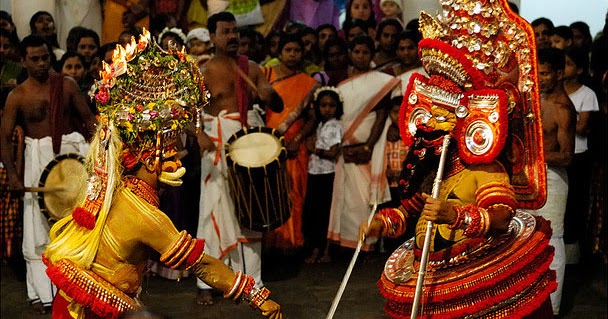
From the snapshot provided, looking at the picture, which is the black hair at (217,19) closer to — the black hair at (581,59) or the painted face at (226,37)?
the painted face at (226,37)

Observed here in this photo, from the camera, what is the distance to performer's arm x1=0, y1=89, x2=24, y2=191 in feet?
24.6

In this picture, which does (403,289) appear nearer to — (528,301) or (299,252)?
(528,301)

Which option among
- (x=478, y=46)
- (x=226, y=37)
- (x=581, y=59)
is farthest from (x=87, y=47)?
(x=478, y=46)

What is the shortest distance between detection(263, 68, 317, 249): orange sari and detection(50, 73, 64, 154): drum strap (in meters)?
1.97

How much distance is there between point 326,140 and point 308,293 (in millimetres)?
1572

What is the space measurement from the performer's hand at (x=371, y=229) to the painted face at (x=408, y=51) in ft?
13.5

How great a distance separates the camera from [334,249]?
9.18 m

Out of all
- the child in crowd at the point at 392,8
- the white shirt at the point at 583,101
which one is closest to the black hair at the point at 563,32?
the white shirt at the point at 583,101

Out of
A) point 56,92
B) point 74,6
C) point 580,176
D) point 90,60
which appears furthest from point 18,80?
point 580,176

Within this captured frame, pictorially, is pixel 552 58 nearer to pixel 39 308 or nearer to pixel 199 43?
pixel 199 43

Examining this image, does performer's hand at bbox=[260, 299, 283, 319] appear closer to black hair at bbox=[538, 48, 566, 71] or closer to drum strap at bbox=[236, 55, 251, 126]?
black hair at bbox=[538, 48, 566, 71]

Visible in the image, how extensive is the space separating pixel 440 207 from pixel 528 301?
0.63 m

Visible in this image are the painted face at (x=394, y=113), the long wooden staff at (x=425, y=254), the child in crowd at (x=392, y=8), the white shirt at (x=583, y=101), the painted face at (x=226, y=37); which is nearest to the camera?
the long wooden staff at (x=425, y=254)

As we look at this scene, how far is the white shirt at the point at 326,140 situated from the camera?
8.72m
